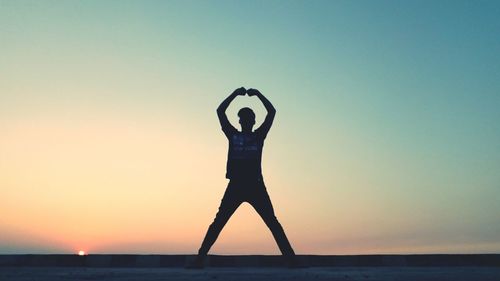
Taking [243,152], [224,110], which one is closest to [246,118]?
[224,110]

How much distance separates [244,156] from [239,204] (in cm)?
78

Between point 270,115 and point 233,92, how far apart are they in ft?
2.40

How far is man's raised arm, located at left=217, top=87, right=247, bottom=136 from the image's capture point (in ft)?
26.9

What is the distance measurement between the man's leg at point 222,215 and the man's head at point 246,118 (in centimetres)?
99

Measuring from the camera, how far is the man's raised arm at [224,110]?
323 inches
